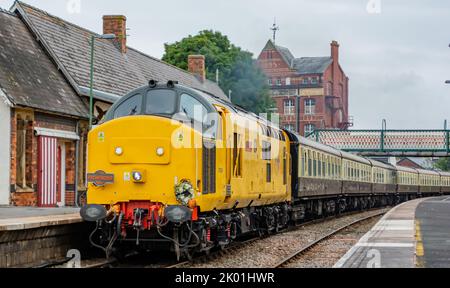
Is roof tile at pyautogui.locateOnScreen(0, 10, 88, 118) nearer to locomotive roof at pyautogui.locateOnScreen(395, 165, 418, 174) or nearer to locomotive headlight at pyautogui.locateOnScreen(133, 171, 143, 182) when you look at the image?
locomotive headlight at pyautogui.locateOnScreen(133, 171, 143, 182)

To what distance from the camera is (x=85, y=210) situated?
14695mm

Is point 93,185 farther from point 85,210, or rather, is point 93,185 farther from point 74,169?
point 74,169

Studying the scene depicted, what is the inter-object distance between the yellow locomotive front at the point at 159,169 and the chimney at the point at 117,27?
2478 centimetres

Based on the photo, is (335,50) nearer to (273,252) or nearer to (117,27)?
(117,27)

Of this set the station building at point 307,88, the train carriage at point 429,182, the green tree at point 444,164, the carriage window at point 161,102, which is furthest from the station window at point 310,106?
the carriage window at point 161,102

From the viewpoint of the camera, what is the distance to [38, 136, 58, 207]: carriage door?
90.2ft

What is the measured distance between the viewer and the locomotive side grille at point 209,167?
14977mm

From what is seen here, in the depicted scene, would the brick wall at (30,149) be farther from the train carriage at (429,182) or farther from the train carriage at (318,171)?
the train carriage at (429,182)

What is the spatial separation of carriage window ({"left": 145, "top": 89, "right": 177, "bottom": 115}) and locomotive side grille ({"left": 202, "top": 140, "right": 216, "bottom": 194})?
974 millimetres

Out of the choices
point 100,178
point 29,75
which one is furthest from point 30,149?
point 100,178

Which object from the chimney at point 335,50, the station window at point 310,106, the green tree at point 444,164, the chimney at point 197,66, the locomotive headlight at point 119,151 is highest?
the chimney at point 335,50
